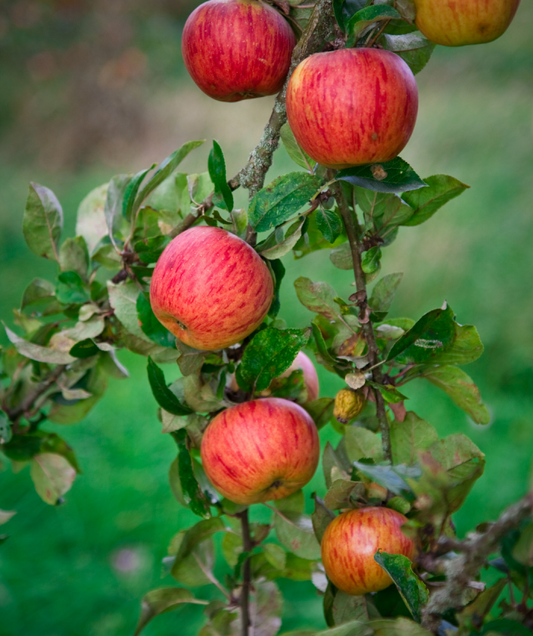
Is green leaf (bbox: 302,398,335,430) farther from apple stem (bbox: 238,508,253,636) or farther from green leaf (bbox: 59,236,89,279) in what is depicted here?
green leaf (bbox: 59,236,89,279)

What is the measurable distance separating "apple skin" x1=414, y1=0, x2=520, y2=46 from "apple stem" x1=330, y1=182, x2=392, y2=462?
136 millimetres

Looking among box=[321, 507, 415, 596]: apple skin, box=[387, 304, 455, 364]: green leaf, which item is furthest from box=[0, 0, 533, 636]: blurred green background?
box=[387, 304, 455, 364]: green leaf

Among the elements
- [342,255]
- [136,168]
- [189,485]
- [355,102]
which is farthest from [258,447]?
[136,168]

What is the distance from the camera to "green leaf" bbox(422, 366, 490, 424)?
0.54 m

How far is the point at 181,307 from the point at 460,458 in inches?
10.8

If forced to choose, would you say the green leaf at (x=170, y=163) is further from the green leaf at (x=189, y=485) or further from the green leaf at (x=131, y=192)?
the green leaf at (x=189, y=485)

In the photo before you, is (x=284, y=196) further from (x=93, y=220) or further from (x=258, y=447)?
(x=93, y=220)

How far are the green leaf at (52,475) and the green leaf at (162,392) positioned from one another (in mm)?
232

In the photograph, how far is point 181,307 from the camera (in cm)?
47

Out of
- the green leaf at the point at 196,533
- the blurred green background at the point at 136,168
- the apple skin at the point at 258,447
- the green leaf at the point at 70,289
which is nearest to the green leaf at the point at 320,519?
the apple skin at the point at 258,447

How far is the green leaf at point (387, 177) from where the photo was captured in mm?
449

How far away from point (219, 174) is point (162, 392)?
0.65ft

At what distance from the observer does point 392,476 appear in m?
0.45

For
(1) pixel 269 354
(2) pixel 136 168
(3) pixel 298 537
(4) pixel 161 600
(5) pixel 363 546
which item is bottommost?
(2) pixel 136 168
